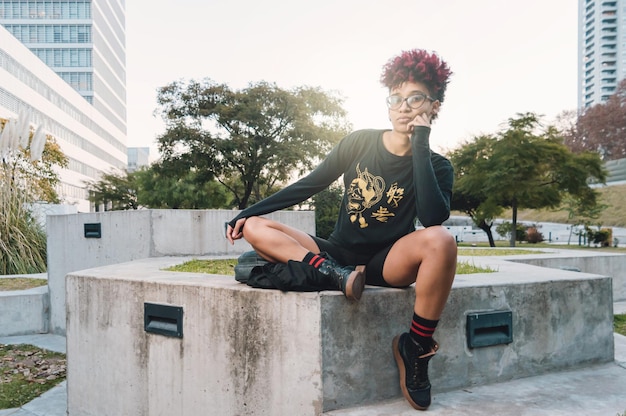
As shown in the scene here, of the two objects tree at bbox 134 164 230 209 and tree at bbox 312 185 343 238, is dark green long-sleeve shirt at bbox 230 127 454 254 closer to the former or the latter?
tree at bbox 312 185 343 238

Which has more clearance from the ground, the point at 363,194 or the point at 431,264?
the point at 363,194

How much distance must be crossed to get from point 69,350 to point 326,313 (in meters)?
2.09

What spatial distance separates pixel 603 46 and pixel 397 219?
394 ft

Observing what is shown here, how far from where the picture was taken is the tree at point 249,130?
24.2 meters

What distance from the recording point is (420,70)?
2.68 m

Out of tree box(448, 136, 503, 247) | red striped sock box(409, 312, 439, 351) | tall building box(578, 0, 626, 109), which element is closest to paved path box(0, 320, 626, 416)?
red striped sock box(409, 312, 439, 351)

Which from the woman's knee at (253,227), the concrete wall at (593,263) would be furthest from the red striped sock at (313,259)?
the concrete wall at (593,263)

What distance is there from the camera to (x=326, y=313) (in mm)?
2598

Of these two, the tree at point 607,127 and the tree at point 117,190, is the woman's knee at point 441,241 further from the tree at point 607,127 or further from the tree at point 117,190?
the tree at point 607,127

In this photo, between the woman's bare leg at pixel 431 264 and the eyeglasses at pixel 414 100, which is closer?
the woman's bare leg at pixel 431 264

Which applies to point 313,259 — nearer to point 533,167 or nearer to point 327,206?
point 533,167

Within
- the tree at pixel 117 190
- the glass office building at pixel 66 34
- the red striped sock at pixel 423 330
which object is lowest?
the red striped sock at pixel 423 330

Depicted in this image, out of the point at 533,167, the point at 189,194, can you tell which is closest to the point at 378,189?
the point at 533,167

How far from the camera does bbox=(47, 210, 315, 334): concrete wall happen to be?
617 centimetres
